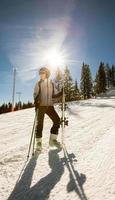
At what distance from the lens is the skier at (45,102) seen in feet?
21.7

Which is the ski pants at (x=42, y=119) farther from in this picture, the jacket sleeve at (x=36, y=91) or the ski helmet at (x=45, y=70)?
the ski helmet at (x=45, y=70)

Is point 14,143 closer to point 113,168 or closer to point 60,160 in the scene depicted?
point 60,160

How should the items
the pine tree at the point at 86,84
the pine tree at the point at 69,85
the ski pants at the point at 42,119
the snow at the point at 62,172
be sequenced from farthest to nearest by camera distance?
the pine tree at the point at 86,84 → the pine tree at the point at 69,85 → the ski pants at the point at 42,119 → the snow at the point at 62,172

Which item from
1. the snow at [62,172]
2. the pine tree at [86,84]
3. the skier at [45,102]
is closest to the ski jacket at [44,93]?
the skier at [45,102]

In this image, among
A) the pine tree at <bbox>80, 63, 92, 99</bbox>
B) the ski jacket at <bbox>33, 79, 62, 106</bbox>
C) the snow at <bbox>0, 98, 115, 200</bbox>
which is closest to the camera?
the snow at <bbox>0, 98, 115, 200</bbox>

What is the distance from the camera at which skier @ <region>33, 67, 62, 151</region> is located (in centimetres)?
662

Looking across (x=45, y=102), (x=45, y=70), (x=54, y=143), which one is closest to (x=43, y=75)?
(x=45, y=70)

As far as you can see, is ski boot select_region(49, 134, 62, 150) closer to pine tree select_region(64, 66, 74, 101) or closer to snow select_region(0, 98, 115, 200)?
snow select_region(0, 98, 115, 200)

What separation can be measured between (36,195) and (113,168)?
1798mm

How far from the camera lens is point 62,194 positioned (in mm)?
3574

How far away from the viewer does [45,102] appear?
6.71 meters

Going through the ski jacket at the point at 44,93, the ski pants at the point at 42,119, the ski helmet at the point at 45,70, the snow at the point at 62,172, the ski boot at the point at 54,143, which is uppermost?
the ski helmet at the point at 45,70

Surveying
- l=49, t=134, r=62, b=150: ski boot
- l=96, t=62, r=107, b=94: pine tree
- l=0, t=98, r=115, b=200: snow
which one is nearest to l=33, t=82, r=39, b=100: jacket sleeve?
l=49, t=134, r=62, b=150: ski boot

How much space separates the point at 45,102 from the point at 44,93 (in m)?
0.29
